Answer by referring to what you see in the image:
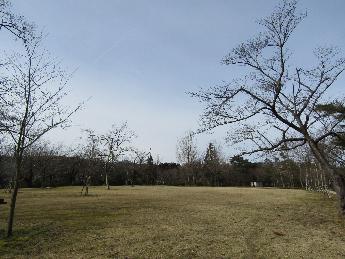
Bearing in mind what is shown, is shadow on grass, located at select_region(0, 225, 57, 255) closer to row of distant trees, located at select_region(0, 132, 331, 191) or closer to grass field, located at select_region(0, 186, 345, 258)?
grass field, located at select_region(0, 186, 345, 258)

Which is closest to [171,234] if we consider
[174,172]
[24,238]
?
[24,238]

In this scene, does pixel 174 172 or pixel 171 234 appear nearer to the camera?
pixel 171 234

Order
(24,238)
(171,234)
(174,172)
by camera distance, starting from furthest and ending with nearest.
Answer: (174,172), (171,234), (24,238)

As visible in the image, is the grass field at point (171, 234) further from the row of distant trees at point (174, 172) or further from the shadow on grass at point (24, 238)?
the row of distant trees at point (174, 172)

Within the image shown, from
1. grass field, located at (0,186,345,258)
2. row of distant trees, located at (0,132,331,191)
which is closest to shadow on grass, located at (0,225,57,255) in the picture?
grass field, located at (0,186,345,258)

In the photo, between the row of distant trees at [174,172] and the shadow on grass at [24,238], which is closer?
the shadow on grass at [24,238]

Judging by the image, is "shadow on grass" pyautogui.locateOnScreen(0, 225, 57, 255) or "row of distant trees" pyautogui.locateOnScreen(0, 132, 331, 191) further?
"row of distant trees" pyautogui.locateOnScreen(0, 132, 331, 191)

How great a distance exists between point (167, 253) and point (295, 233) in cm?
596

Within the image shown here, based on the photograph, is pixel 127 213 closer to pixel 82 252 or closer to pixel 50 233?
pixel 50 233

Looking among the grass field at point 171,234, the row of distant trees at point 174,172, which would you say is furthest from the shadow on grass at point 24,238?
the row of distant trees at point 174,172

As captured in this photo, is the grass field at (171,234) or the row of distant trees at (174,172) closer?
the grass field at (171,234)

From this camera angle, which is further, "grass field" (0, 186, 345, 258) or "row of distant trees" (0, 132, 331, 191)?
"row of distant trees" (0, 132, 331, 191)

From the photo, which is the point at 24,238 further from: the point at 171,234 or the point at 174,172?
the point at 174,172

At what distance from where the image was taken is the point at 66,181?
66500 millimetres
